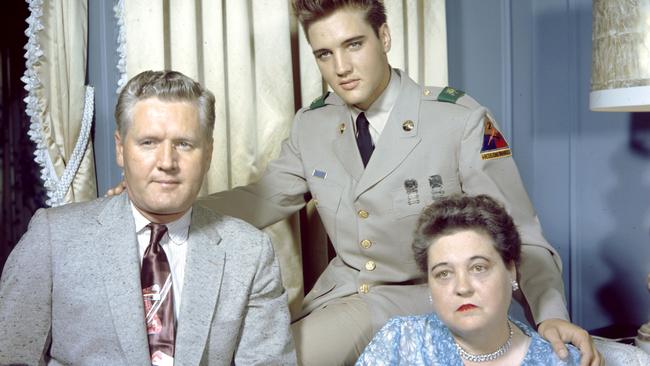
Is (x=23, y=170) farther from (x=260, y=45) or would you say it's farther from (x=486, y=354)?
(x=486, y=354)

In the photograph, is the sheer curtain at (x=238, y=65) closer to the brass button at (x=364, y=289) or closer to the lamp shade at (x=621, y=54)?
the brass button at (x=364, y=289)

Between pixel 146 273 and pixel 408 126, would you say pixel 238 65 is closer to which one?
pixel 408 126

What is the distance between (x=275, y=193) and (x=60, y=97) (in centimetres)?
82

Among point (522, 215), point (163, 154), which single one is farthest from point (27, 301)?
point (522, 215)

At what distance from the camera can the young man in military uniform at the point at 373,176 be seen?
2.37 m

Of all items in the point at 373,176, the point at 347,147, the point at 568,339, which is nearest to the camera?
the point at 568,339

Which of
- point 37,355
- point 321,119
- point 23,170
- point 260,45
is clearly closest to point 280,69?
point 260,45

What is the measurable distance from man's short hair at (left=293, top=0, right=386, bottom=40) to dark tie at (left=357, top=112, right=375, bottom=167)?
299mm

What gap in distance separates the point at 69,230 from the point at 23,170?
44.6 inches

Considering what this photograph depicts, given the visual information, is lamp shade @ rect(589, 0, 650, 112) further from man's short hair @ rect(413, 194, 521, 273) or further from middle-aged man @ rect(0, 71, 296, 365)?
middle-aged man @ rect(0, 71, 296, 365)

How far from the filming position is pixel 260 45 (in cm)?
288

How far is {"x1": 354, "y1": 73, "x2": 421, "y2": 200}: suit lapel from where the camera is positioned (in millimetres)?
2451

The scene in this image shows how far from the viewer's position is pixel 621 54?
2432 millimetres

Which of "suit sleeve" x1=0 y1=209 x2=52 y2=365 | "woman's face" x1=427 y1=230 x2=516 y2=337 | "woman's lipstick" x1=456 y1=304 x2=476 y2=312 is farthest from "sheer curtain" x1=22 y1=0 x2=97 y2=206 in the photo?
"woman's lipstick" x1=456 y1=304 x2=476 y2=312
